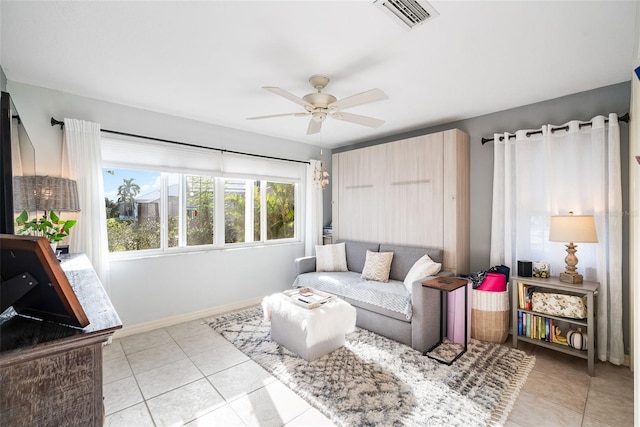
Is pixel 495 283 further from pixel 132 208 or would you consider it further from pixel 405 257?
pixel 132 208

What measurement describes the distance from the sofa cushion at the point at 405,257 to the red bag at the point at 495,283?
1.87ft

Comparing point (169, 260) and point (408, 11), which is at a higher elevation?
point (408, 11)

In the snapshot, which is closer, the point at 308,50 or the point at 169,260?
the point at 308,50

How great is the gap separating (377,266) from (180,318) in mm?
2541

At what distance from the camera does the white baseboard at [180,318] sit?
3.24m

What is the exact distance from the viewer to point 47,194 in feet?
7.73

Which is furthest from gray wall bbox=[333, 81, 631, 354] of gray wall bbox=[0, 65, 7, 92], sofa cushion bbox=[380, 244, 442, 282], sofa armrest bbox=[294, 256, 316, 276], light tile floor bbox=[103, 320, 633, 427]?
gray wall bbox=[0, 65, 7, 92]

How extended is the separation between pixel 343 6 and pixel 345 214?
133 inches

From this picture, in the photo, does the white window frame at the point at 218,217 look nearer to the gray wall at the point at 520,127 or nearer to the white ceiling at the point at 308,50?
the white ceiling at the point at 308,50

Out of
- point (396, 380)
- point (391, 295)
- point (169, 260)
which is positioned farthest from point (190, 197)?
point (396, 380)

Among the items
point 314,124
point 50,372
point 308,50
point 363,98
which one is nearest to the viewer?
point 50,372

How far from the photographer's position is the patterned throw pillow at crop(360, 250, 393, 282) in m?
3.76

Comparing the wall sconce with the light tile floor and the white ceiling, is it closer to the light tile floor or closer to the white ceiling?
the white ceiling

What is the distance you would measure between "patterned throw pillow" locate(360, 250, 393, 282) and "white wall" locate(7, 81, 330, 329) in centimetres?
139
